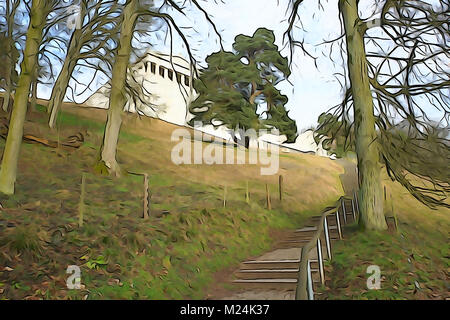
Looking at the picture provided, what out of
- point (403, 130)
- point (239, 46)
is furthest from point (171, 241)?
point (239, 46)

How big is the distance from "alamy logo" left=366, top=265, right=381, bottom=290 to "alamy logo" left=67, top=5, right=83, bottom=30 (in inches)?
344

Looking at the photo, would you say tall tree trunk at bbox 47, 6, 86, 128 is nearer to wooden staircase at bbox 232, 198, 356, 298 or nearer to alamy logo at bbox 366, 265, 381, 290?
wooden staircase at bbox 232, 198, 356, 298

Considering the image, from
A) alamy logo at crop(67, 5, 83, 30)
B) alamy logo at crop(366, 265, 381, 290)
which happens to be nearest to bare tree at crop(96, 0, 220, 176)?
alamy logo at crop(67, 5, 83, 30)

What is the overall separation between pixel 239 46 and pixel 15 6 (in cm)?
612

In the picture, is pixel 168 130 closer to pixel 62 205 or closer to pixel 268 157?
pixel 268 157

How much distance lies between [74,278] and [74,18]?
747 cm

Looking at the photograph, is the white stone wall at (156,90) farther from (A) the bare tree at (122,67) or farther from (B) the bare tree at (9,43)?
(B) the bare tree at (9,43)

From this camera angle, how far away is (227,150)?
10.3 m

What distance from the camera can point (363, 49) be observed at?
21.1 feet

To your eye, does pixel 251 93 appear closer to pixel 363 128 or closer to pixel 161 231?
pixel 363 128

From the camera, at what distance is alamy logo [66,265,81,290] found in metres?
3.88

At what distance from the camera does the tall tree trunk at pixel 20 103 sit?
5.69 metres

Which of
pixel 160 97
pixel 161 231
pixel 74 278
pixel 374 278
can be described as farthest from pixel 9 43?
pixel 374 278
